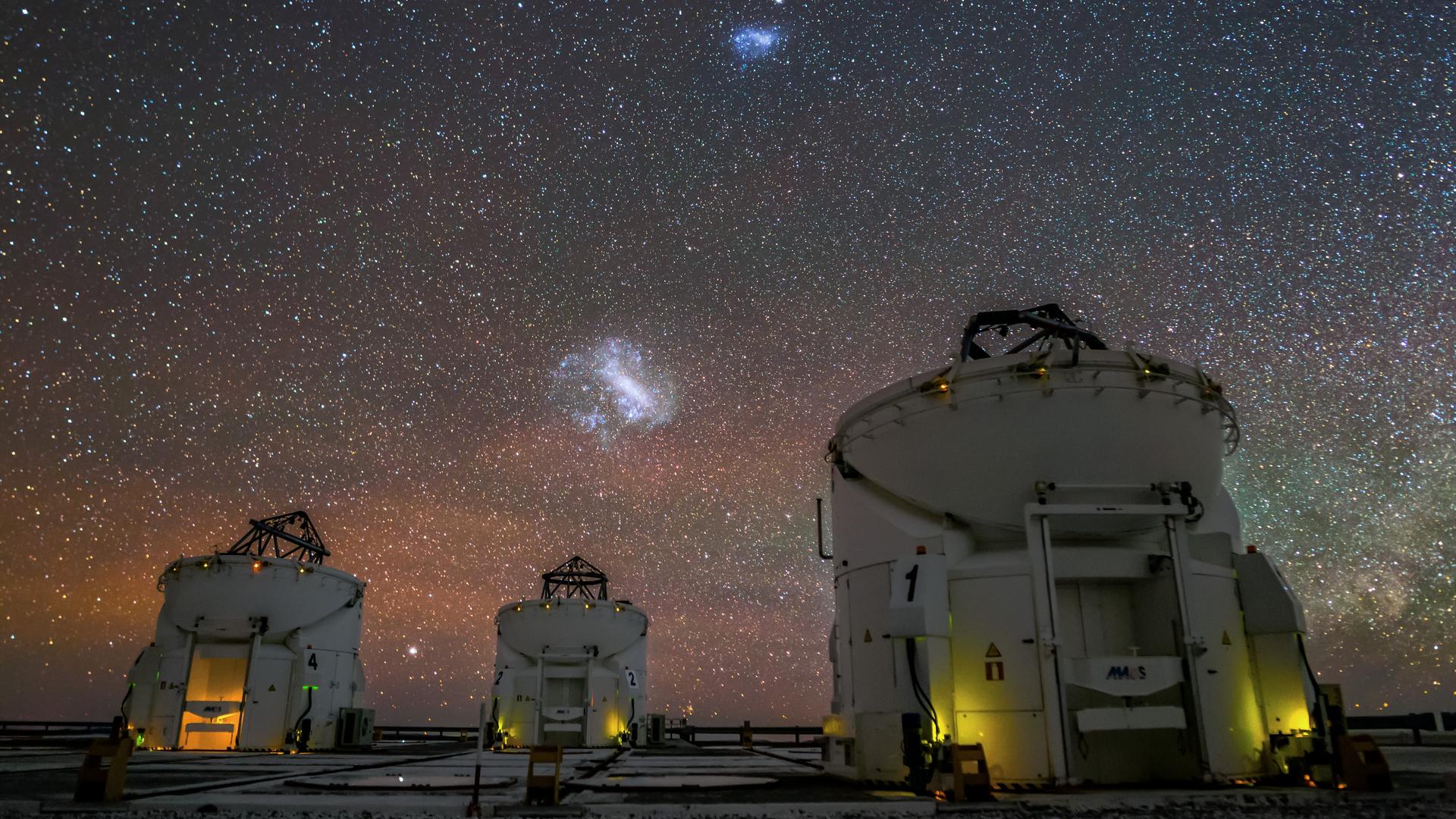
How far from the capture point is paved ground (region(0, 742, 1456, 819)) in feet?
33.6

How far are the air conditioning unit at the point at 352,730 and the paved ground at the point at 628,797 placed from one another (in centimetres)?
1734

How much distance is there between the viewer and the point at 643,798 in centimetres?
1226

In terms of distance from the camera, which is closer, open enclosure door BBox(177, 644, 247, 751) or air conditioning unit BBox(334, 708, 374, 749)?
open enclosure door BBox(177, 644, 247, 751)

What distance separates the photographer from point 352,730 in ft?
119

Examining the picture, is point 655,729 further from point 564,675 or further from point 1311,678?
point 1311,678

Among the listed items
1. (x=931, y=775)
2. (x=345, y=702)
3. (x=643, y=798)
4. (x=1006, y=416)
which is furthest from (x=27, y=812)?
(x=345, y=702)

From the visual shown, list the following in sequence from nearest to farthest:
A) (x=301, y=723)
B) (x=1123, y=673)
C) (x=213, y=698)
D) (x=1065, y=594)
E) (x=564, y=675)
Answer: (x=1123, y=673), (x=1065, y=594), (x=301, y=723), (x=213, y=698), (x=564, y=675)

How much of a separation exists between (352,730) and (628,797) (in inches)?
1146

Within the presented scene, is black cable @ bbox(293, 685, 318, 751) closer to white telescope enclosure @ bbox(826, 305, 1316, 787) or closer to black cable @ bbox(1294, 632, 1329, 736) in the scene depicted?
white telescope enclosure @ bbox(826, 305, 1316, 787)

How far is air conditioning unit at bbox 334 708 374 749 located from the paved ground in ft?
56.9

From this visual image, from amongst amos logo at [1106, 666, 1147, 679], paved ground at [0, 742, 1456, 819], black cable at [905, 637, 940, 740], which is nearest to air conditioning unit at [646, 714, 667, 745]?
paved ground at [0, 742, 1456, 819]

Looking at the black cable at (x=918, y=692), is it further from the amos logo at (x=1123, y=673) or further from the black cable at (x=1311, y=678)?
the black cable at (x=1311, y=678)

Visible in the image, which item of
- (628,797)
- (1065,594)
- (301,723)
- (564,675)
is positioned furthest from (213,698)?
(1065,594)

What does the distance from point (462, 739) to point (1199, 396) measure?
162 ft
